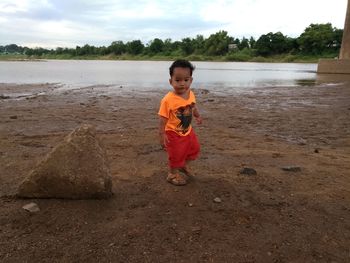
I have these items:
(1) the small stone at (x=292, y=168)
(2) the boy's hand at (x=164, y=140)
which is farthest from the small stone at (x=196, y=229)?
(1) the small stone at (x=292, y=168)

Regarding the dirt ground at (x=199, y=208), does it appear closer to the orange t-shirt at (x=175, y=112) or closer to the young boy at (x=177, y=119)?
the young boy at (x=177, y=119)

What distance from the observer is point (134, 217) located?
340cm

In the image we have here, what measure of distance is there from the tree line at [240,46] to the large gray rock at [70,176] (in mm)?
78340

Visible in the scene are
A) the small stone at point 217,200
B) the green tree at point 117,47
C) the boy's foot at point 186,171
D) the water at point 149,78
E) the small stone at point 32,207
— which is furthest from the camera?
the green tree at point 117,47

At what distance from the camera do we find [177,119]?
4.05 meters

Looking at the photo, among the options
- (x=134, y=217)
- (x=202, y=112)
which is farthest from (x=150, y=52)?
(x=134, y=217)

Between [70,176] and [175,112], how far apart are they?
1161 mm

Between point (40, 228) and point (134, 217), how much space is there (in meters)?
0.73

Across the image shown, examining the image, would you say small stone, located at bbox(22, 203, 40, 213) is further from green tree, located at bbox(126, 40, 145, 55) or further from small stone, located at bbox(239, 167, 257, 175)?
green tree, located at bbox(126, 40, 145, 55)

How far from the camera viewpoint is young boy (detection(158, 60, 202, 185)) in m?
4.00

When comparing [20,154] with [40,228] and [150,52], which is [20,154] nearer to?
[40,228]

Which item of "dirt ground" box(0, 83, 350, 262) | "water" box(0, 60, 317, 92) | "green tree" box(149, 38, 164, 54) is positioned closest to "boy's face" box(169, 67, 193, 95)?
"dirt ground" box(0, 83, 350, 262)

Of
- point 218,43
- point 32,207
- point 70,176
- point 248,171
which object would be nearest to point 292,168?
point 248,171

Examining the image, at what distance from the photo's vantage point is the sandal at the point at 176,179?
4039mm
